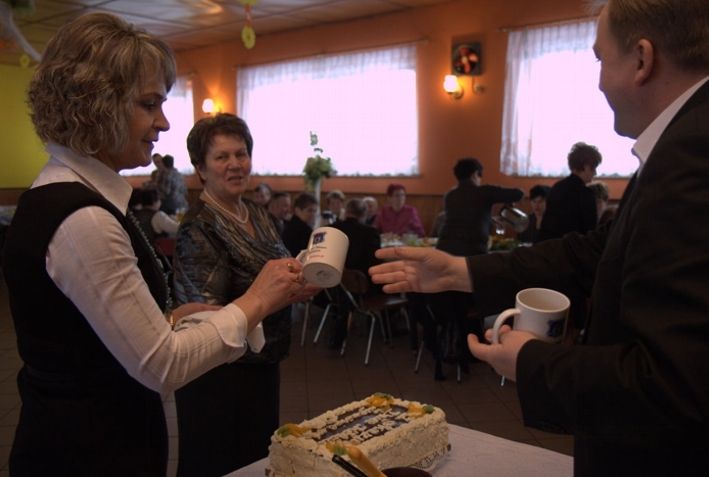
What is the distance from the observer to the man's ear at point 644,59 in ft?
2.90

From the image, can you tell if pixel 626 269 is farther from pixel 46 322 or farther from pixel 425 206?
pixel 425 206

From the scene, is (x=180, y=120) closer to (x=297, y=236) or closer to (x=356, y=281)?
(x=297, y=236)

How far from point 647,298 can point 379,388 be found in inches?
135

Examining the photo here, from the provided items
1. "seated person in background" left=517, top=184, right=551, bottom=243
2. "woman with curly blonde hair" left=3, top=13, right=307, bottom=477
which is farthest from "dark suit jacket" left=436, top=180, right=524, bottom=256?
"woman with curly blonde hair" left=3, top=13, right=307, bottom=477

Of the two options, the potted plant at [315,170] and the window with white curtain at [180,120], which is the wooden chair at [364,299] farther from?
the window with white curtain at [180,120]

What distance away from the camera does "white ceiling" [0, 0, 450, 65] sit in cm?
711

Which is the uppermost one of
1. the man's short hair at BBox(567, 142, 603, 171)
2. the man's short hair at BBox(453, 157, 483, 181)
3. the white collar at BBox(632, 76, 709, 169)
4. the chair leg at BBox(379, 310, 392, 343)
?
the white collar at BBox(632, 76, 709, 169)

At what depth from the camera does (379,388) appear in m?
4.06

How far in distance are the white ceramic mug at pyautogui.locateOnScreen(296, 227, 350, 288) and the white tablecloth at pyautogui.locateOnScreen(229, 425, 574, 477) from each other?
0.48 metres

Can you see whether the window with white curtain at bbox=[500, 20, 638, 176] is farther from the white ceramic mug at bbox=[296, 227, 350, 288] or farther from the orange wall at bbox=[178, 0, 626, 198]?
the white ceramic mug at bbox=[296, 227, 350, 288]

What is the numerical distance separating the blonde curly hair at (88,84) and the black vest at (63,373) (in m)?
0.12

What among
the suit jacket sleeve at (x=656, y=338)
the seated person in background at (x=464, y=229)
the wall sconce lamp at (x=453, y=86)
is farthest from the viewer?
the wall sconce lamp at (x=453, y=86)

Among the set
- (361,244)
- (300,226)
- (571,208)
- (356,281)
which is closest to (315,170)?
(300,226)

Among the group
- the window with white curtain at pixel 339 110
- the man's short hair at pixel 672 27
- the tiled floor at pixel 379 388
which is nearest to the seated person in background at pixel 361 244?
the tiled floor at pixel 379 388
